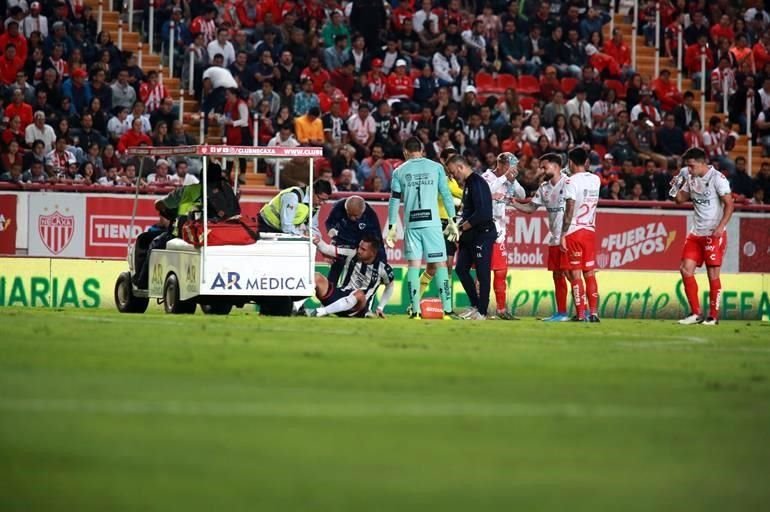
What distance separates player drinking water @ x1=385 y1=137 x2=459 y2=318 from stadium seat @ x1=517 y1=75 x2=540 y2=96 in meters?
14.0

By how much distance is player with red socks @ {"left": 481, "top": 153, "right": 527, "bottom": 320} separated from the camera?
74.1 ft

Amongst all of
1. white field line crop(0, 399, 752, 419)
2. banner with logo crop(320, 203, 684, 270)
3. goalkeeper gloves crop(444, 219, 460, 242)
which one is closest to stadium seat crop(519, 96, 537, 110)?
banner with logo crop(320, 203, 684, 270)

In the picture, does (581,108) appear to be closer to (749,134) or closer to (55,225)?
(749,134)

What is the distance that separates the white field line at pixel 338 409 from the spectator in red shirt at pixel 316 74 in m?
22.5

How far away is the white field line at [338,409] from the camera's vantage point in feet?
28.1

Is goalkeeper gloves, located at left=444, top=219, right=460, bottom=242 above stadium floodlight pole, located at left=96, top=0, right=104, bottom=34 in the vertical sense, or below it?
below

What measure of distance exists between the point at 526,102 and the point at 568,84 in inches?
49.2

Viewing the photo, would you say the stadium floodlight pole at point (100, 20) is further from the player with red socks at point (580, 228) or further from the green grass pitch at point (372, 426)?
the green grass pitch at point (372, 426)

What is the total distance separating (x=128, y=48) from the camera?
32.0 meters

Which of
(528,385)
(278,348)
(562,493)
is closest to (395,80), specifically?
(278,348)

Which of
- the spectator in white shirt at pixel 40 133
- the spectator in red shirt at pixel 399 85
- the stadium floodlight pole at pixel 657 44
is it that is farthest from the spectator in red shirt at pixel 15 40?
the stadium floodlight pole at pixel 657 44

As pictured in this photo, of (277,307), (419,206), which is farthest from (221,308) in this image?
(419,206)

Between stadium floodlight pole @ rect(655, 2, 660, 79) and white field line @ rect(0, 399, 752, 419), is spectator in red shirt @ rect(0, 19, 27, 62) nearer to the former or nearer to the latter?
stadium floodlight pole @ rect(655, 2, 660, 79)

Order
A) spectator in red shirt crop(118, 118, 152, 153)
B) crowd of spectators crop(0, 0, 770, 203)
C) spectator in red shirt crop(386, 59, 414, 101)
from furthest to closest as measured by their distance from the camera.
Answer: spectator in red shirt crop(386, 59, 414, 101), crowd of spectators crop(0, 0, 770, 203), spectator in red shirt crop(118, 118, 152, 153)
